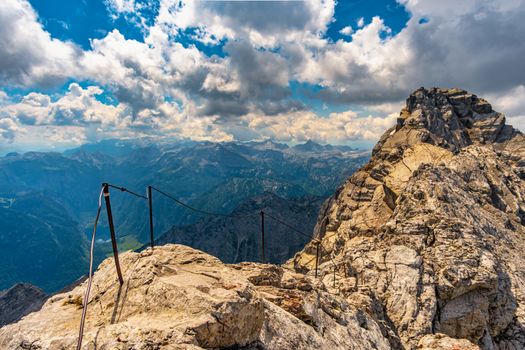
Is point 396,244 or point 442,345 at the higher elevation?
point 396,244

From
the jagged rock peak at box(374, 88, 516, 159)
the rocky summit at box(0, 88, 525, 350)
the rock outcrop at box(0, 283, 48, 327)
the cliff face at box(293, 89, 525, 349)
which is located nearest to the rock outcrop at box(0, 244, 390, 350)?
the rocky summit at box(0, 88, 525, 350)

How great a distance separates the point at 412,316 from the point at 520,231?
3375 cm

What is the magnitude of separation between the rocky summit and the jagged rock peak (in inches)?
2003

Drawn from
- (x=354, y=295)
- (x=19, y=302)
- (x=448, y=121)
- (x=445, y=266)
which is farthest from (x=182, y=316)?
(x=19, y=302)

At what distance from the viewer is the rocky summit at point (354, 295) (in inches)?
528

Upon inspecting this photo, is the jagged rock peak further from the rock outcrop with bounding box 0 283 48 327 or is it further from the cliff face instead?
the rock outcrop with bounding box 0 283 48 327

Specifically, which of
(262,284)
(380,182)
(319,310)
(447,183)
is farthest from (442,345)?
(380,182)

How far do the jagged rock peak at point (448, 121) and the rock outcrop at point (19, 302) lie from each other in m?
181

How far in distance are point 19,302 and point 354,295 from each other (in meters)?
200

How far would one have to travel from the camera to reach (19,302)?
537ft

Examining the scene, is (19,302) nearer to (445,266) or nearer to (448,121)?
(445,266)

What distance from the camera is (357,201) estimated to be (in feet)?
340

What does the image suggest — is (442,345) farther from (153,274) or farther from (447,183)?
(447,183)

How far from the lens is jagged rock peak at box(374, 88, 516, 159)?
376ft
